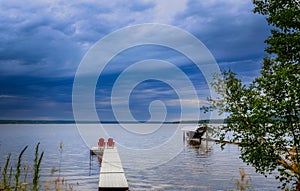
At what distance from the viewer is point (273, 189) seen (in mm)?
16469

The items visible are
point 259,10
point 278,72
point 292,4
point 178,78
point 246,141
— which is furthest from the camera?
point 178,78

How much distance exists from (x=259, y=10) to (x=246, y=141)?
4446 millimetres

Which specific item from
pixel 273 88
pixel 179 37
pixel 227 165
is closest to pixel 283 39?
pixel 273 88

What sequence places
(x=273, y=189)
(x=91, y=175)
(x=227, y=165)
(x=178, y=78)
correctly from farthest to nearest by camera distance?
(x=227, y=165), (x=91, y=175), (x=273, y=189), (x=178, y=78)

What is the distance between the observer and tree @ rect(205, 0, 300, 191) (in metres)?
7.65

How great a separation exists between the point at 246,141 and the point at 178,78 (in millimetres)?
6769

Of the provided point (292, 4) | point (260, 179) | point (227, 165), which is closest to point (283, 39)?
point (292, 4)

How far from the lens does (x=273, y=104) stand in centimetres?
760

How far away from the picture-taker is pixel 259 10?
389 inches

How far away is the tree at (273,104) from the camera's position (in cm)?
765

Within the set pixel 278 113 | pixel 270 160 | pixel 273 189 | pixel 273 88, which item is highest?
pixel 273 88

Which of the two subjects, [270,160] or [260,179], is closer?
[270,160]

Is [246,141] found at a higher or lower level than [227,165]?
higher

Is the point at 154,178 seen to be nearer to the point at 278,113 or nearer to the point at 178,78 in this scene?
the point at 178,78
